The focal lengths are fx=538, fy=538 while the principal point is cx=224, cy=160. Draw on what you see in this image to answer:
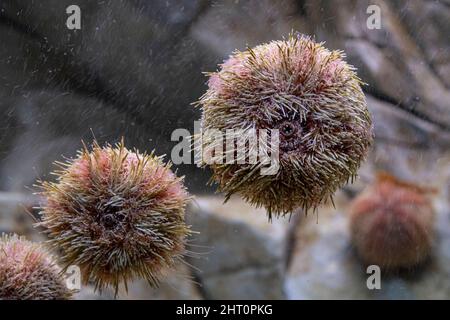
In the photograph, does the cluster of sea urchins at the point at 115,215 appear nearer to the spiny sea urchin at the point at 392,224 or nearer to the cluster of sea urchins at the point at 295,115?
the cluster of sea urchins at the point at 295,115

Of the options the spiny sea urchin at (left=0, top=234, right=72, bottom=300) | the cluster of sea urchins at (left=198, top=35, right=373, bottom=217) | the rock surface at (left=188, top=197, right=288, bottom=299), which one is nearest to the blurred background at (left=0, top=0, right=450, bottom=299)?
the rock surface at (left=188, top=197, right=288, bottom=299)

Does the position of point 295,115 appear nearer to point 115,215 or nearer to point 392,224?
point 115,215

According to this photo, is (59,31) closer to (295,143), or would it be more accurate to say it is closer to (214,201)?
(214,201)

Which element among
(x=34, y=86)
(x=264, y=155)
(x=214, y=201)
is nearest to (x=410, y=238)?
(x=214, y=201)

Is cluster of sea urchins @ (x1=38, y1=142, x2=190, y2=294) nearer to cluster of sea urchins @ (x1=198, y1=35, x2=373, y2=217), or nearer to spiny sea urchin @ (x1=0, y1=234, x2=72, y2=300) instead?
spiny sea urchin @ (x1=0, y1=234, x2=72, y2=300)

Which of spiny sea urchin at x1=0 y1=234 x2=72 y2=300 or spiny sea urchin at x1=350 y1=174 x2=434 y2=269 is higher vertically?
spiny sea urchin at x1=350 y1=174 x2=434 y2=269

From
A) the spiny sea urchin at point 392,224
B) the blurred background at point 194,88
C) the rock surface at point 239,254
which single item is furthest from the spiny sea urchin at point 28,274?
the spiny sea urchin at point 392,224

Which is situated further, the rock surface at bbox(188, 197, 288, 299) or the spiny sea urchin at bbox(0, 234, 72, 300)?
the rock surface at bbox(188, 197, 288, 299)
